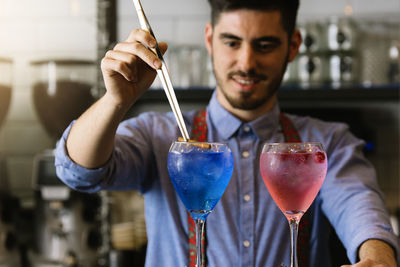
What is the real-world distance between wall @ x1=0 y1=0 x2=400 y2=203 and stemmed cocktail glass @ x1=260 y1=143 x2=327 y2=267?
1800 millimetres

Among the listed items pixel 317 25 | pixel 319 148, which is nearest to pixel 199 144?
pixel 319 148

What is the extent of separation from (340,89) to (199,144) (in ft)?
5.65

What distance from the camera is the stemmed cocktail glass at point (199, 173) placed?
2.74 feet

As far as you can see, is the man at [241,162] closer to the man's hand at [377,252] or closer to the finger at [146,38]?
the man's hand at [377,252]

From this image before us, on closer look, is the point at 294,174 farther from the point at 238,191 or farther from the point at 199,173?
the point at 238,191

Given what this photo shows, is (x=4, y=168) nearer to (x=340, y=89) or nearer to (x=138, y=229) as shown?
(x=138, y=229)

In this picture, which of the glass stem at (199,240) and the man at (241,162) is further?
the man at (241,162)

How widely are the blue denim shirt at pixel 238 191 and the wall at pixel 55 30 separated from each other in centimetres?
122

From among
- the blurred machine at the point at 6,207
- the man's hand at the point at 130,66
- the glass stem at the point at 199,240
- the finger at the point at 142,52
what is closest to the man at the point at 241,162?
the man's hand at the point at 130,66

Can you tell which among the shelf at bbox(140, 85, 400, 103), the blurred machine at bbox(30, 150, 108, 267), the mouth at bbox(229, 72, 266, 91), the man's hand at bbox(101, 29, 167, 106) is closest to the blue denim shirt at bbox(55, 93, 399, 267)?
the mouth at bbox(229, 72, 266, 91)

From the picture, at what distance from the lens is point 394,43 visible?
250 cm

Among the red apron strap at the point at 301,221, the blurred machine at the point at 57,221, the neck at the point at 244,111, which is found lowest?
the blurred machine at the point at 57,221

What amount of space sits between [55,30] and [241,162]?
169 cm

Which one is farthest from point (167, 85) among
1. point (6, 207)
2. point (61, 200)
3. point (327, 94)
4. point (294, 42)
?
point (327, 94)
